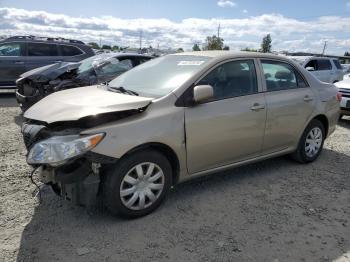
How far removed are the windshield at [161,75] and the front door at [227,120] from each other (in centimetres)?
25

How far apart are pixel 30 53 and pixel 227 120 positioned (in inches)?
353

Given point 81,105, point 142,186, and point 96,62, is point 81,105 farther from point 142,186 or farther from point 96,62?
point 96,62

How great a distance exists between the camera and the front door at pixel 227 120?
12.9ft

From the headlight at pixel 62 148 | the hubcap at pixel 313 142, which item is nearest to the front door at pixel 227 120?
the headlight at pixel 62 148

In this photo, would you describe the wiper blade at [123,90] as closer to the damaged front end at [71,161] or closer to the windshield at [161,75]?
the windshield at [161,75]

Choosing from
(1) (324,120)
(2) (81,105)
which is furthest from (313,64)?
(2) (81,105)

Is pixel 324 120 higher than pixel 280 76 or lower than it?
lower

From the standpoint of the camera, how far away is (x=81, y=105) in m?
3.64

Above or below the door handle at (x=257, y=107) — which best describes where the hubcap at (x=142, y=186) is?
below

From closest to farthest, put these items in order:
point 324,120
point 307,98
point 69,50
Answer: point 307,98 < point 324,120 < point 69,50

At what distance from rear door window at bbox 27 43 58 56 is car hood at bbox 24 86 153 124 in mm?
7914

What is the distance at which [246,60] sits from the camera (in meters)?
4.59

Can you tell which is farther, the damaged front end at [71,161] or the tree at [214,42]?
the tree at [214,42]

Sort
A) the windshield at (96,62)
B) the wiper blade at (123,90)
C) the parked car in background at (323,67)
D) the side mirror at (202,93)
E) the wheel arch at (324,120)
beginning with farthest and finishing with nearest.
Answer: the parked car in background at (323,67) < the windshield at (96,62) < the wheel arch at (324,120) < the wiper blade at (123,90) < the side mirror at (202,93)
